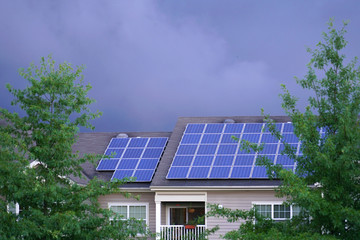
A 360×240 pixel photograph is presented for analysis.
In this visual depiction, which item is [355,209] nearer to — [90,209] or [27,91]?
[90,209]

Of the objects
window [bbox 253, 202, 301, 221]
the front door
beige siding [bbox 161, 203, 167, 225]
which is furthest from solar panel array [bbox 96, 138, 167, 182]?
window [bbox 253, 202, 301, 221]

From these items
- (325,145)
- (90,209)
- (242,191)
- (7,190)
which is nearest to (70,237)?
(90,209)

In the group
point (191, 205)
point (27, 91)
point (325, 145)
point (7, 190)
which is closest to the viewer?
point (325, 145)

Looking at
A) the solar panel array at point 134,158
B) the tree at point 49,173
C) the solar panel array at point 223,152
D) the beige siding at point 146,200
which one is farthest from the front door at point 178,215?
the tree at point 49,173

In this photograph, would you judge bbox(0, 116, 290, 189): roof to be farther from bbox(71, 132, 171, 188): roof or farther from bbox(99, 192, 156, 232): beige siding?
bbox(99, 192, 156, 232): beige siding

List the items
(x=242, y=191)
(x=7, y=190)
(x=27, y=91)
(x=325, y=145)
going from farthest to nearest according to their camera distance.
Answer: (x=242, y=191)
(x=27, y=91)
(x=7, y=190)
(x=325, y=145)

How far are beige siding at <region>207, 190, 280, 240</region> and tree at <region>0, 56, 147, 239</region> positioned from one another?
25.8 feet

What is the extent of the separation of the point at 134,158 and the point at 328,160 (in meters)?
16.6

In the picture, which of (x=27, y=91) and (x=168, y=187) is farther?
(x=168, y=187)

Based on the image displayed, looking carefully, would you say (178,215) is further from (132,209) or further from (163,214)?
(132,209)

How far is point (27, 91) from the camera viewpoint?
21000mm

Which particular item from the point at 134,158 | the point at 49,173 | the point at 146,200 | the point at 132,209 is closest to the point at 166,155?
the point at 134,158

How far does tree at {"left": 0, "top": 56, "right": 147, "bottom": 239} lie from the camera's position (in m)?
19.4

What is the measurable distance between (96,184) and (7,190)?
2676 millimetres
